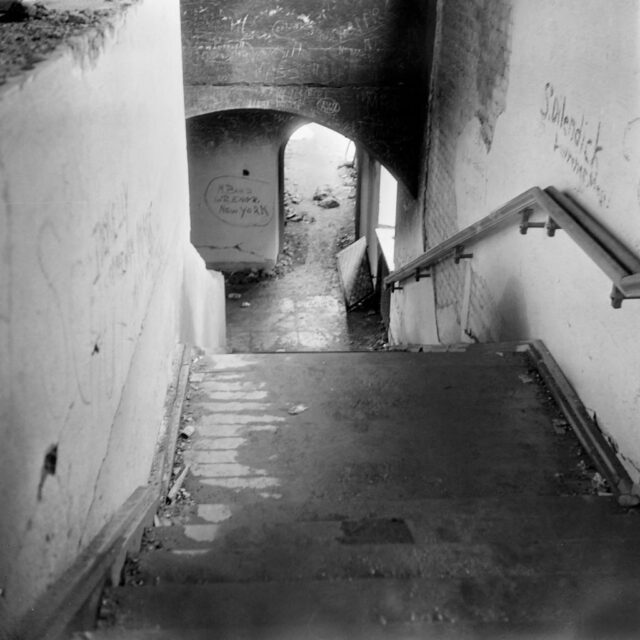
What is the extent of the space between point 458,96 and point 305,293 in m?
5.09

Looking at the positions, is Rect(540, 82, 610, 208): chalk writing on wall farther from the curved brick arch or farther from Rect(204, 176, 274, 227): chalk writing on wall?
Rect(204, 176, 274, 227): chalk writing on wall

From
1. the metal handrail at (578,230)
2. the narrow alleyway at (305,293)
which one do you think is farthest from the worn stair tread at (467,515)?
the narrow alleyway at (305,293)

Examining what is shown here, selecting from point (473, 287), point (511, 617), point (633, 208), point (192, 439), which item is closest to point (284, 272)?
point (473, 287)

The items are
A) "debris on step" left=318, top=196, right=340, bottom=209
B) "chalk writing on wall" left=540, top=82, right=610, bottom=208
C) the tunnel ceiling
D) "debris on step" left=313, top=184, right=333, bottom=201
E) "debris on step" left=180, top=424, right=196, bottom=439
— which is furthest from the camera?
"debris on step" left=313, top=184, right=333, bottom=201

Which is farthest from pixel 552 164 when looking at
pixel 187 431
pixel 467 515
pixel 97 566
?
pixel 97 566

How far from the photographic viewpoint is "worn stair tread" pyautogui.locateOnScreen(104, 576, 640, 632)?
1913 millimetres

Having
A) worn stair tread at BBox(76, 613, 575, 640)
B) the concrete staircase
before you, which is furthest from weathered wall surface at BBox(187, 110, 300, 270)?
worn stair tread at BBox(76, 613, 575, 640)

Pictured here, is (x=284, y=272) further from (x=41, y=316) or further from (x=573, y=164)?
(x=41, y=316)

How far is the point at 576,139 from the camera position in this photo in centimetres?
329

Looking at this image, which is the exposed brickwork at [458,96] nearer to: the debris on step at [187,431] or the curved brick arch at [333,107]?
the curved brick arch at [333,107]

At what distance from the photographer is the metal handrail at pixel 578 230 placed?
2613mm

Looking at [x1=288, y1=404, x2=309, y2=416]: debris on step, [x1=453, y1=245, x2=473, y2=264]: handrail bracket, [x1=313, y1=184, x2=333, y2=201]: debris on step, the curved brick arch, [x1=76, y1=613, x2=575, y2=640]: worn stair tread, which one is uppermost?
the curved brick arch

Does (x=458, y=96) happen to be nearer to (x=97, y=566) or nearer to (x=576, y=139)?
(x=576, y=139)

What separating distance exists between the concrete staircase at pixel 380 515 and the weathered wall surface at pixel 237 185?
Answer: 245 inches
